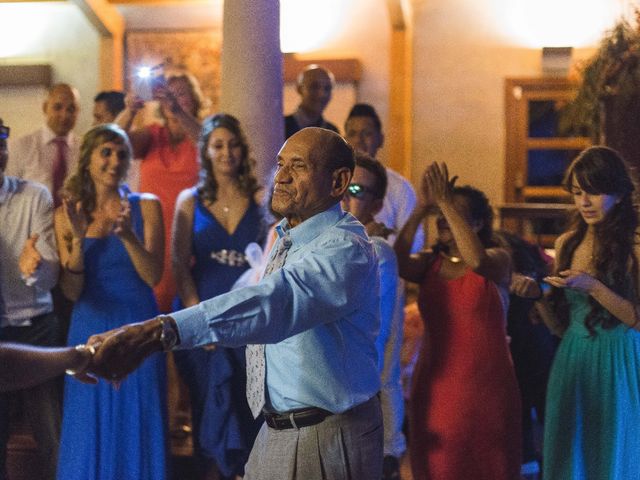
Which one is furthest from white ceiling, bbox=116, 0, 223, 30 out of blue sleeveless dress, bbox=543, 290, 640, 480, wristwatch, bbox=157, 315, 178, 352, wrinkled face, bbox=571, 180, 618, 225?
wristwatch, bbox=157, 315, 178, 352

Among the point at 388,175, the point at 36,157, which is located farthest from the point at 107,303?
the point at 388,175

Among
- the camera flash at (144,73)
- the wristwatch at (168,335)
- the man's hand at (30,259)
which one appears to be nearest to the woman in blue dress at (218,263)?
the man's hand at (30,259)

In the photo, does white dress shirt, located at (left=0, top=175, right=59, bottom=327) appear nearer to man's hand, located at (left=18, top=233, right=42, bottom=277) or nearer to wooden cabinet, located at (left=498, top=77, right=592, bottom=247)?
man's hand, located at (left=18, top=233, right=42, bottom=277)

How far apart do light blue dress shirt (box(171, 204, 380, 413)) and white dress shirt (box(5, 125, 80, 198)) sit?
121 inches

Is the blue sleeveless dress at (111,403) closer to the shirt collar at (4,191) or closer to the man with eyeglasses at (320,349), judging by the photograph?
the shirt collar at (4,191)

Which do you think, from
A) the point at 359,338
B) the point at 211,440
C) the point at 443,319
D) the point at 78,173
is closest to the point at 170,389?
the point at 211,440

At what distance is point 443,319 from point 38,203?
1.80 meters

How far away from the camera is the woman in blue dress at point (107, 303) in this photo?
165 inches

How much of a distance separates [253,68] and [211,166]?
925mm

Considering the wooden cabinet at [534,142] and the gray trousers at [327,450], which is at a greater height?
the wooden cabinet at [534,142]

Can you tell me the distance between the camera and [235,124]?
462 centimetres

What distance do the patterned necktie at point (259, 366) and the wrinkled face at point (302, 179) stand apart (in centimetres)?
11

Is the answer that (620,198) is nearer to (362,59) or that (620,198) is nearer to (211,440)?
(211,440)

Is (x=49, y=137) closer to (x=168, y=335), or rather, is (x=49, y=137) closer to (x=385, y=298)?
(x=385, y=298)
